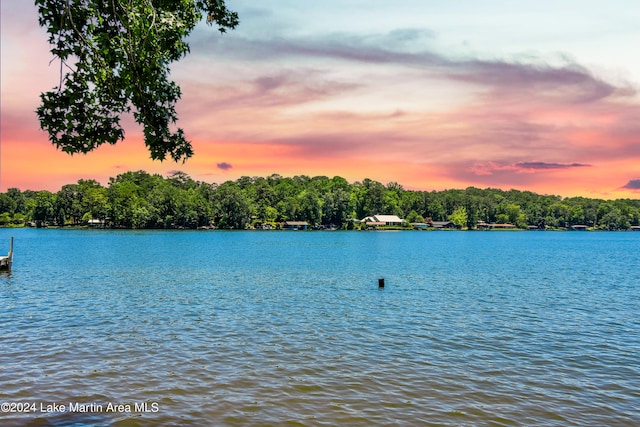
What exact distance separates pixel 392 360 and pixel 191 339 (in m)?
9.23

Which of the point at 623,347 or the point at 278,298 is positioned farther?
the point at 278,298

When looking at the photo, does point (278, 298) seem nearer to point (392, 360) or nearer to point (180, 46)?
point (392, 360)

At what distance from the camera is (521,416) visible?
14055 mm

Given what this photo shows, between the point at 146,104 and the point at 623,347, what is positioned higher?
the point at 146,104

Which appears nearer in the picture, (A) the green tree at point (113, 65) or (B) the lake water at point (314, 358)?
(A) the green tree at point (113, 65)

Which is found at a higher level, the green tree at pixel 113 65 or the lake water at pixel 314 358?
the green tree at pixel 113 65

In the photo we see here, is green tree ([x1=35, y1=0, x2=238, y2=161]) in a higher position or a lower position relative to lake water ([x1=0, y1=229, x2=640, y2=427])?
higher

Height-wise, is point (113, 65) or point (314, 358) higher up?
point (113, 65)

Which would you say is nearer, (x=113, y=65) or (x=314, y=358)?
(x=113, y=65)

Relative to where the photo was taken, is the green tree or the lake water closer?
the green tree

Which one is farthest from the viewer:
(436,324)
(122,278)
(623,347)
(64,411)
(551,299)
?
(122,278)

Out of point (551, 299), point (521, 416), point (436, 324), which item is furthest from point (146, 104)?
point (551, 299)

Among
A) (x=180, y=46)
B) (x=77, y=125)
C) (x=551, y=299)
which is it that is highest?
(x=180, y=46)

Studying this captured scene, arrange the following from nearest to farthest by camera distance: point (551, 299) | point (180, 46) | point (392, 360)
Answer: point (180, 46) < point (392, 360) < point (551, 299)
